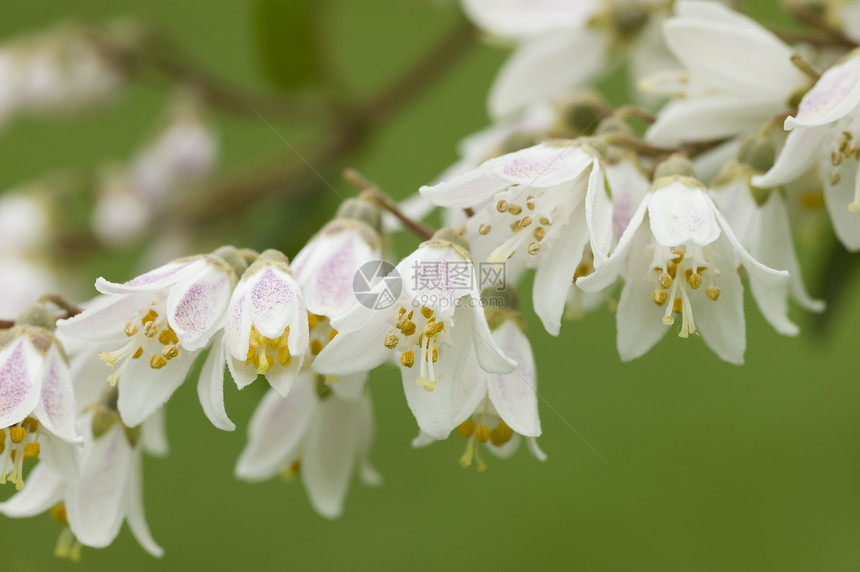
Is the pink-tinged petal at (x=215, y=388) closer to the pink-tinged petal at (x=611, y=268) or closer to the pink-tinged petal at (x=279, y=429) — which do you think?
the pink-tinged petal at (x=279, y=429)

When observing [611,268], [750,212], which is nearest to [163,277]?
[611,268]

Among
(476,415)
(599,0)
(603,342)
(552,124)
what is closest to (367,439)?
(476,415)

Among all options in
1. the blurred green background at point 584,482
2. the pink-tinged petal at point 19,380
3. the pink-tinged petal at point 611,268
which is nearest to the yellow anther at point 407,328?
the pink-tinged petal at point 611,268

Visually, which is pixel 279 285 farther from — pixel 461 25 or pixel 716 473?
pixel 716 473

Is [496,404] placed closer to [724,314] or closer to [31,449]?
[724,314]

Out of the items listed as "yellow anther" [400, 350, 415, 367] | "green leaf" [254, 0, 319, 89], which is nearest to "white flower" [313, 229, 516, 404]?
"yellow anther" [400, 350, 415, 367]
